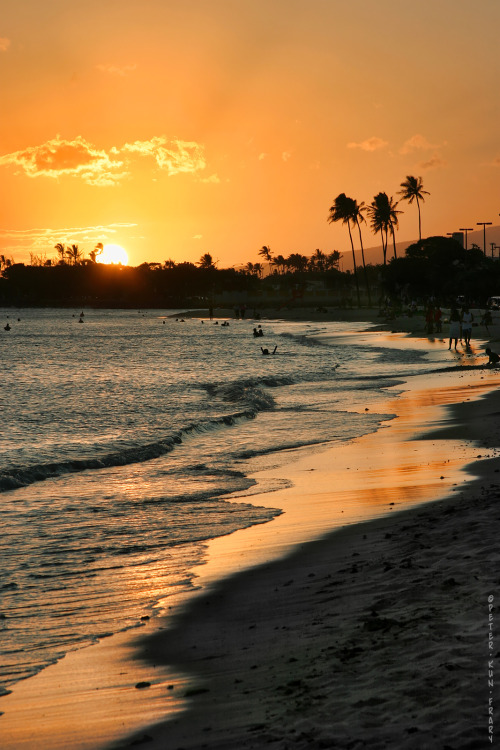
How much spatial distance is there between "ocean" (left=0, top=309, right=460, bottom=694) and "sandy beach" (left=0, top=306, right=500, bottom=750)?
48 centimetres

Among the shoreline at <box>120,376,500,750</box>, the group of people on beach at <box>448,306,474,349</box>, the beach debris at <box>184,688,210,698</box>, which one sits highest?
the group of people on beach at <box>448,306,474,349</box>

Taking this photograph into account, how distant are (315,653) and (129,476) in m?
8.49

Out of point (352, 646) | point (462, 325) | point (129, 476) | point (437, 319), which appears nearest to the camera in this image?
point (352, 646)

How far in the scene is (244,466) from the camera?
13.2m

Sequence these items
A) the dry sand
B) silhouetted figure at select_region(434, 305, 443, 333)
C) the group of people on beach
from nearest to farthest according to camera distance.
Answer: the dry sand < the group of people on beach < silhouetted figure at select_region(434, 305, 443, 333)

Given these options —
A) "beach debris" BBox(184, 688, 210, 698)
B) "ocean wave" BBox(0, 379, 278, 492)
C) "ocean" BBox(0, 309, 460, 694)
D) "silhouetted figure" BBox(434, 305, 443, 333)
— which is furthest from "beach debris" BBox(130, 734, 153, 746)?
"silhouetted figure" BBox(434, 305, 443, 333)

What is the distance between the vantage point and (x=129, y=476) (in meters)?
13.0

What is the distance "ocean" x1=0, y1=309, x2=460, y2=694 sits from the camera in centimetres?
650

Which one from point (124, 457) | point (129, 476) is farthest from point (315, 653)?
point (124, 457)

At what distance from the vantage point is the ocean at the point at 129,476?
6.50m

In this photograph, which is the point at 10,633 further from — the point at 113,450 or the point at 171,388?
the point at 171,388

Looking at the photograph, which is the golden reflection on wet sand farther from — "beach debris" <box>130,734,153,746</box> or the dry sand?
the dry sand

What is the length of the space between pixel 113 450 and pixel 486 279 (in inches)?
3768

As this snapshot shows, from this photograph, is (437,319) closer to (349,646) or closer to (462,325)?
(462,325)
